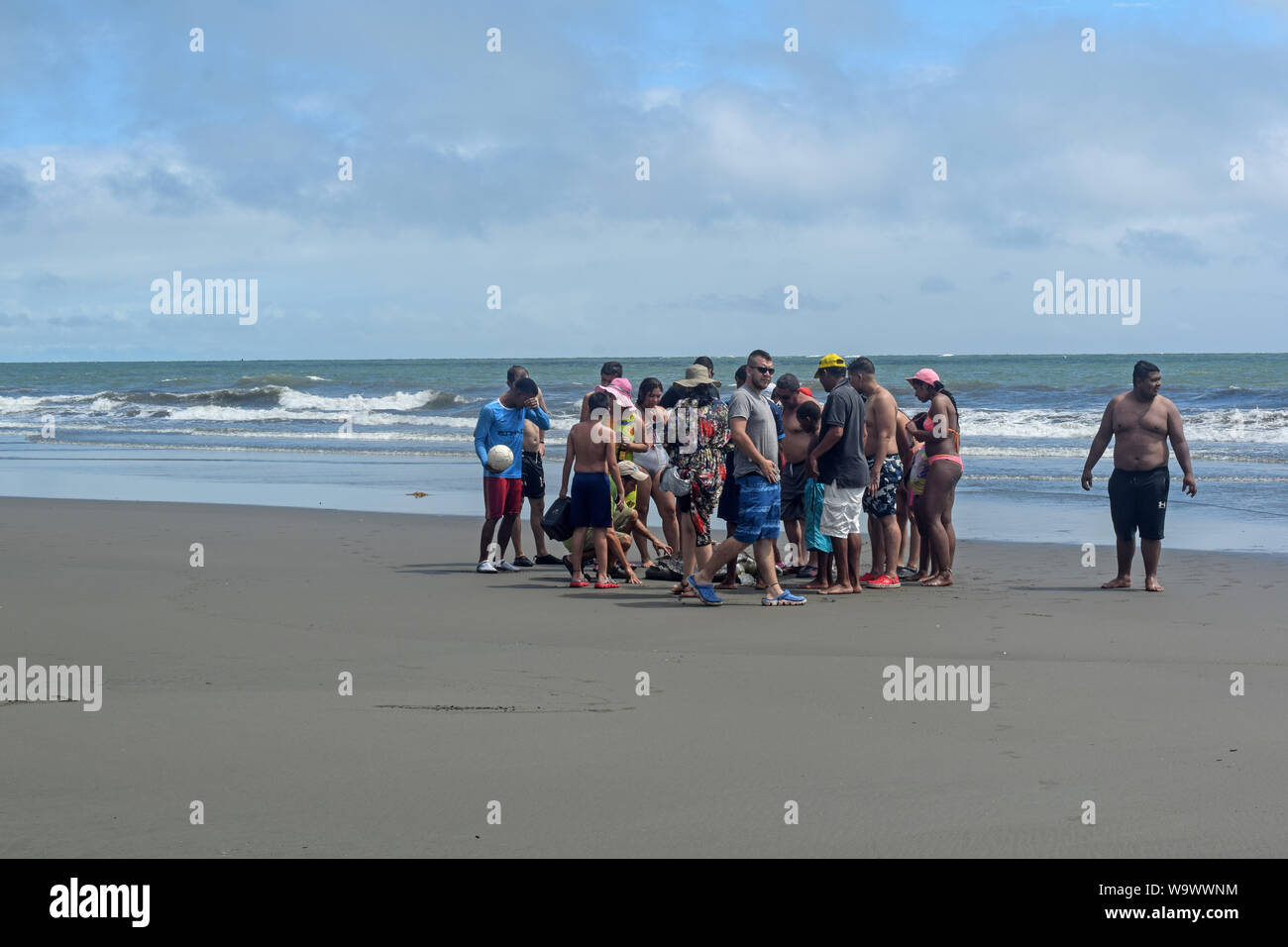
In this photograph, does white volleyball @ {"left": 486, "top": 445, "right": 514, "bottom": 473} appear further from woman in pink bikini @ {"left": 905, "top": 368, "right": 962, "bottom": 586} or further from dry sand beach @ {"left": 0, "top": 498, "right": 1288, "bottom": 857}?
woman in pink bikini @ {"left": 905, "top": 368, "right": 962, "bottom": 586}

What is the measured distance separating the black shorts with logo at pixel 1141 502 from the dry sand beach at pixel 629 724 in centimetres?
49

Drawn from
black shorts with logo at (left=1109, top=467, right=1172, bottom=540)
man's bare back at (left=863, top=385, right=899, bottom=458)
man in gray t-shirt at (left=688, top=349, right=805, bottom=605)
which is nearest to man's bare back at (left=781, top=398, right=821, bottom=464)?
man's bare back at (left=863, top=385, right=899, bottom=458)

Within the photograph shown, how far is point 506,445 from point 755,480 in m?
2.52

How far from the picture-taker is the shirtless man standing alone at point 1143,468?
8828mm

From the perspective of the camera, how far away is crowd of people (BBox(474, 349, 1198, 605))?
27.1ft

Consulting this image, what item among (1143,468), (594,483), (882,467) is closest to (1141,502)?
(1143,468)

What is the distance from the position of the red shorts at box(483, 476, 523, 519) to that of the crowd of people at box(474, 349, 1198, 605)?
0.01m

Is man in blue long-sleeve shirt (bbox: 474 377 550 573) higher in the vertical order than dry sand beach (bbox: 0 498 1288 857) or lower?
higher

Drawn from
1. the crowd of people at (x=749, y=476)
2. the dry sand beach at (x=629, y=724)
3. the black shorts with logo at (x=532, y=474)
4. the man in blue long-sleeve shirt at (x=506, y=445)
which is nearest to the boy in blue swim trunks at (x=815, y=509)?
the crowd of people at (x=749, y=476)

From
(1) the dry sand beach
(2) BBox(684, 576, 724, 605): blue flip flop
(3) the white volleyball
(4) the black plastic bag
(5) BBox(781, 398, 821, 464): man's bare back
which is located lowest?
(1) the dry sand beach

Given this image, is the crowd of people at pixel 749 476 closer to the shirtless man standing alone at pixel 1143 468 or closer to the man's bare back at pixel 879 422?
the man's bare back at pixel 879 422

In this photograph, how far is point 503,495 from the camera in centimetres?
970
